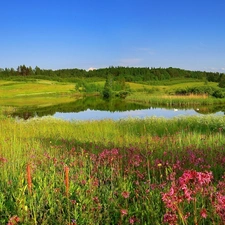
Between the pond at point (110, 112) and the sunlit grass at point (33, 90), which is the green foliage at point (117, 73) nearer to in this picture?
the sunlit grass at point (33, 90)

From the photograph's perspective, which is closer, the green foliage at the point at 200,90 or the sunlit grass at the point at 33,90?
the green foliage at the point at 200,90

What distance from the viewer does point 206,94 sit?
171 ft

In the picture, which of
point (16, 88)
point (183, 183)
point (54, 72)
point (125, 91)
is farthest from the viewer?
point (54, 72)

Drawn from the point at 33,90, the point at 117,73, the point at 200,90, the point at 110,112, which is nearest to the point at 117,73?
the point at 117,73

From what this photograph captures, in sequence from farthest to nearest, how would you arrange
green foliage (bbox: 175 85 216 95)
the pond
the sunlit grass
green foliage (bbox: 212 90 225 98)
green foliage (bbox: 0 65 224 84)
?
1. green foliage (bbox: 0 65 224 84)
2. the sunlit grass
3. green foliage (bbox: 175 85 216 95)
4. green foliage (bbox: 212 90 225 98)
5. the pond

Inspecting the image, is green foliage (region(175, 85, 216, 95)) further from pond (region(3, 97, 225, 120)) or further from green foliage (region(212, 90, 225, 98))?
pond (region(3, 97, 225, 120))

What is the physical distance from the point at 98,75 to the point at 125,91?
54186mm

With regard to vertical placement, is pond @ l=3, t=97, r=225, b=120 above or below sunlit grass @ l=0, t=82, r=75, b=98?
below

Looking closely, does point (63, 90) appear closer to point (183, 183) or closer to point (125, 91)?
point (125, 91)

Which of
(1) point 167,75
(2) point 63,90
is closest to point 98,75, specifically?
(1) point 167,75

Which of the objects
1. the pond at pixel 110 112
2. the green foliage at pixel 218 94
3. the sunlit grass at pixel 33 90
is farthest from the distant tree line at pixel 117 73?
the pond at pixel 110 112

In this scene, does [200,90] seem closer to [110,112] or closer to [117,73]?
[110,112]

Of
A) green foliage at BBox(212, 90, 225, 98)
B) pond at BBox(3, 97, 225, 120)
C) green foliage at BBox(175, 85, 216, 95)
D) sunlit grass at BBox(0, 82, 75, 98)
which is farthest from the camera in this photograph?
sunlit grass at BBox(0, 82, 75, 98)

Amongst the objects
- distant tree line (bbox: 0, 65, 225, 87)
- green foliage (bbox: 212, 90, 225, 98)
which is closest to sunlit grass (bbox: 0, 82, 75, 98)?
distant tree line (bbox: 0, 65, 225, 87)
